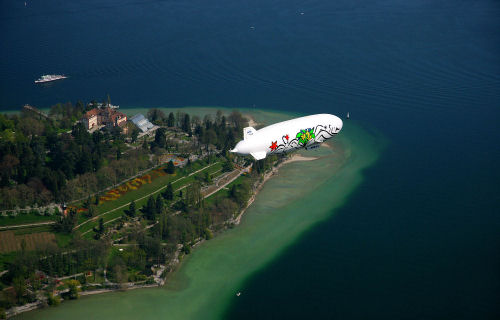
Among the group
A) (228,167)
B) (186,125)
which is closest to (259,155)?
(228,167)

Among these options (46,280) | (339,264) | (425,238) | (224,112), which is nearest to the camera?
(46,280)

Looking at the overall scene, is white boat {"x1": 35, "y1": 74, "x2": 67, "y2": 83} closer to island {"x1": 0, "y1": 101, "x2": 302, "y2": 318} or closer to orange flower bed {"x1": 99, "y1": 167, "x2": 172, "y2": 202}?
island {"x1": 0, "y1": 101, "x2": 302, "y2": 318}

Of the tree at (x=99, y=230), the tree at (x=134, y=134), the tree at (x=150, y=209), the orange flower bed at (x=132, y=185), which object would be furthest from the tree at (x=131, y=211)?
the tree at (x=134, y=134)

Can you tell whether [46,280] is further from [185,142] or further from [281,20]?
[281,20]

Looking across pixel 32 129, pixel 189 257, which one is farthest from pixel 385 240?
pixel 32 129

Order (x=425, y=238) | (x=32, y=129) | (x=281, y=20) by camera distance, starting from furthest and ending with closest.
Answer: (x=281, y=20) → (x=32, y=129) → (x=425, y=238)

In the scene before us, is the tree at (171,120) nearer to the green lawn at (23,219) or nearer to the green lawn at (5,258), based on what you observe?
the green lawn at (23,219)

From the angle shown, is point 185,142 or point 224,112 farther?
point 224,112
